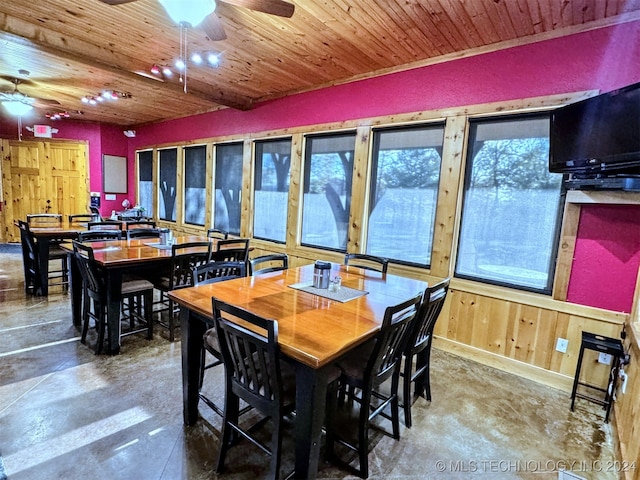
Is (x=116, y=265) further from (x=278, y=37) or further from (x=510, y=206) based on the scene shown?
(x=510, y=206)

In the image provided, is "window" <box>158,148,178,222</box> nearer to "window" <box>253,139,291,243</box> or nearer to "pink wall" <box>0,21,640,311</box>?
"window" <box>253,139,291,243</box>

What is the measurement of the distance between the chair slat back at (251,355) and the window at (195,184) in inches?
185

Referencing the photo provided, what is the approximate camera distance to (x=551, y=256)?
2.78 meters

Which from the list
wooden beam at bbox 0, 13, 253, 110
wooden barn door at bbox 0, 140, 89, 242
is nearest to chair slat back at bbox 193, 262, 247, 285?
wooden beam at bbox 0, 13, 253, 110

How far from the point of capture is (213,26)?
214 centimetres

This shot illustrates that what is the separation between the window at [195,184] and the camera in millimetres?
5871

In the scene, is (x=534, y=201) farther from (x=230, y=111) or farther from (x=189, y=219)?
(x=189, y=219)

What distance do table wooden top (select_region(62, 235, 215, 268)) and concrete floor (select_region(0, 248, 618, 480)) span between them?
2.63 feet

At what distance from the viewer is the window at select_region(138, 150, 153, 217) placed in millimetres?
7033

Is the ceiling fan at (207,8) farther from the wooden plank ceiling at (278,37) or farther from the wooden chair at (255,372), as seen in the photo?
the wooden chair at (255,372)

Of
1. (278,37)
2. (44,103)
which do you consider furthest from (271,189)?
(44,103)

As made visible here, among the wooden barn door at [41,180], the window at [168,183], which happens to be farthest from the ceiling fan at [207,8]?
the wooden barn door at [41,180]

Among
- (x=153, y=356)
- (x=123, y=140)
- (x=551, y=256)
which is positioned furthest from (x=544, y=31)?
(x=123, y=140)

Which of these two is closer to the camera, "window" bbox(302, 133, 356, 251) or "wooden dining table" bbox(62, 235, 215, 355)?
"wooden dining table" bbox(62, 235, 215, 355)
